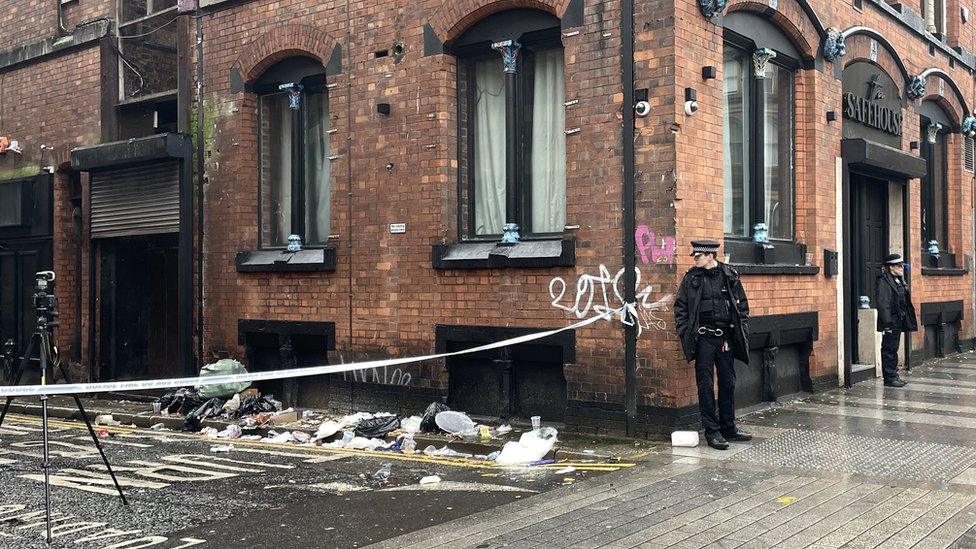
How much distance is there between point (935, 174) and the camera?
697 inches

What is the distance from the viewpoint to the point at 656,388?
956 centimetres

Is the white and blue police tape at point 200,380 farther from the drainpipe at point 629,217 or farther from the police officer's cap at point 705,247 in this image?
the police officer's cap at point 705,247

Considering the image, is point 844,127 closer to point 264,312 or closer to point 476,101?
point 476,101

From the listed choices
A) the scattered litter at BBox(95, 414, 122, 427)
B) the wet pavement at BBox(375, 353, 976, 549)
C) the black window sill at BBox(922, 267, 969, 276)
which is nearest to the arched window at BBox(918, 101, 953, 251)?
the black window sill at BBox(922, 267, 969, 276)

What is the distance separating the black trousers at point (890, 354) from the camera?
13.5 meters

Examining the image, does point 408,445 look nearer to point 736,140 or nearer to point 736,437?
point 736,437

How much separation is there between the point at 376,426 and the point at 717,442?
3568 millimetres

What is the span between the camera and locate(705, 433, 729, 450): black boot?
8.96 metres

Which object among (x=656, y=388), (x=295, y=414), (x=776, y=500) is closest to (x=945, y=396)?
(x=656, y=388)

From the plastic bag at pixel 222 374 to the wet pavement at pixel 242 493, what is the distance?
5.65 ft

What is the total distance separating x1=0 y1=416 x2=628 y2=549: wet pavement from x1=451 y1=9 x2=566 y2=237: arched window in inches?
128

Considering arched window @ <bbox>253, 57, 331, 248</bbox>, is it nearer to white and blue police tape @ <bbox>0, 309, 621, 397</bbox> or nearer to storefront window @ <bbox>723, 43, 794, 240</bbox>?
white and blue police tape @ <bbox>0, 309, 621, 397</bbox>

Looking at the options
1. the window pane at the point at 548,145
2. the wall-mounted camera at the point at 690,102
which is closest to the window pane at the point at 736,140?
the wall-mounted camera at the point at 690,102

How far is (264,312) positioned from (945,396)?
889 cm
